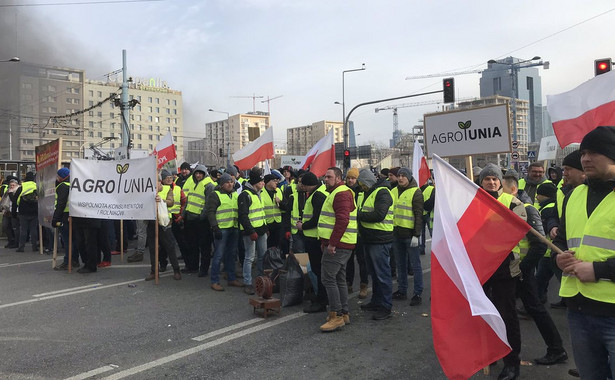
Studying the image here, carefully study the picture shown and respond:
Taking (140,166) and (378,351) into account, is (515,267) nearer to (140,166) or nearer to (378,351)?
(378,351)

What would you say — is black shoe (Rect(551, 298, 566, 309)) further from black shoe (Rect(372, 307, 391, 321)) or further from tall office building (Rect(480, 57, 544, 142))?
tall office building (Rect(480, 57, 544, 142))

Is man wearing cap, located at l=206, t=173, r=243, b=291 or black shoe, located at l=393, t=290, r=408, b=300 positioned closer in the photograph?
black shoe, located at l=393, t=290, r=408, b=300

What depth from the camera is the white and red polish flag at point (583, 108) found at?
5.02m

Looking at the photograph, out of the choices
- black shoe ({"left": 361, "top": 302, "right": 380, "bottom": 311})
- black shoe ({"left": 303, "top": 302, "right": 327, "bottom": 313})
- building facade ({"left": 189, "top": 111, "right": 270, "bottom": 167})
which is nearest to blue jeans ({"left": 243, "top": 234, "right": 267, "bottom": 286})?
black shoe ({"left": 303, "top": 302, "right": 327, "bottom": 313})

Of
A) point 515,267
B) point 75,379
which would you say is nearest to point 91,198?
point 75,379

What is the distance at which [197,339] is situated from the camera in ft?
16.5

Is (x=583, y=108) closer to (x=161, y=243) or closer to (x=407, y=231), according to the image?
(x=407, y=231)

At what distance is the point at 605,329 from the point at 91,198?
8.15 metres

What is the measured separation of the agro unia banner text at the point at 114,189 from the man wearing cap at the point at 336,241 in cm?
365

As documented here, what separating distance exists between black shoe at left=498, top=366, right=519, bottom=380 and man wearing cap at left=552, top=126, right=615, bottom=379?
4.74ft

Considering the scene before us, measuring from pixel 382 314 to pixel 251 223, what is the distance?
8.32 feet

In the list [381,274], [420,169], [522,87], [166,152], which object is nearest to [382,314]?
[381,274]

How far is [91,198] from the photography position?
834cm

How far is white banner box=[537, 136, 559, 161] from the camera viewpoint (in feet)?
46.5
